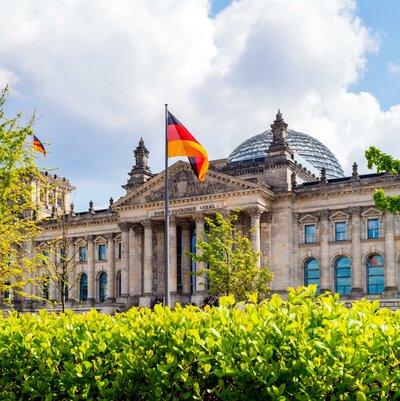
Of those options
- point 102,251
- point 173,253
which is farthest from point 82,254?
point 173,253

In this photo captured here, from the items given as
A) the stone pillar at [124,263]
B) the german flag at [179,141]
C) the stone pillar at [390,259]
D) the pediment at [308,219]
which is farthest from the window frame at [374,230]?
the german flag at [179,141]

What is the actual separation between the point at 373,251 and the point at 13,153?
42608 mm

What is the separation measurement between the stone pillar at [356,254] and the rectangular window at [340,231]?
109cm

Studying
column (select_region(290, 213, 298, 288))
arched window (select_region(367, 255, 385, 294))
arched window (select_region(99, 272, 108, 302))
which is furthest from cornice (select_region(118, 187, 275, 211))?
arched window (select_region(99, 272, 108, 302))

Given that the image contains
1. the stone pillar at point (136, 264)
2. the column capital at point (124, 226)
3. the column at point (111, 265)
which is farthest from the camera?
the column at point (111, 265)

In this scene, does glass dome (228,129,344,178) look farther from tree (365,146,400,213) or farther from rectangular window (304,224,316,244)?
tree (365,146,400,213)

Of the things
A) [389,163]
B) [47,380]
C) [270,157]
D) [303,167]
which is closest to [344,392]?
[47,380]

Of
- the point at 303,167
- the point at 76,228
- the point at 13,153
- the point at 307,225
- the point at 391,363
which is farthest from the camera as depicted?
the point at 76,228

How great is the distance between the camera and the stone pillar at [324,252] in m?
62.4

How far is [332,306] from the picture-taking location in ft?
33.2

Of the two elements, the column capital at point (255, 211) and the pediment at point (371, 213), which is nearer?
the pediment at point (371, 213)

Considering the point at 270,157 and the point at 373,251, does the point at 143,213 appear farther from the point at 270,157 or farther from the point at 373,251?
the point at 373,251

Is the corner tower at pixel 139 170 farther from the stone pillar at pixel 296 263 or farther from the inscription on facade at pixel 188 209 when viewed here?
the stone pillar at pixel 296 263

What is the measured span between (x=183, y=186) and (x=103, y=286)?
68.7 ft
